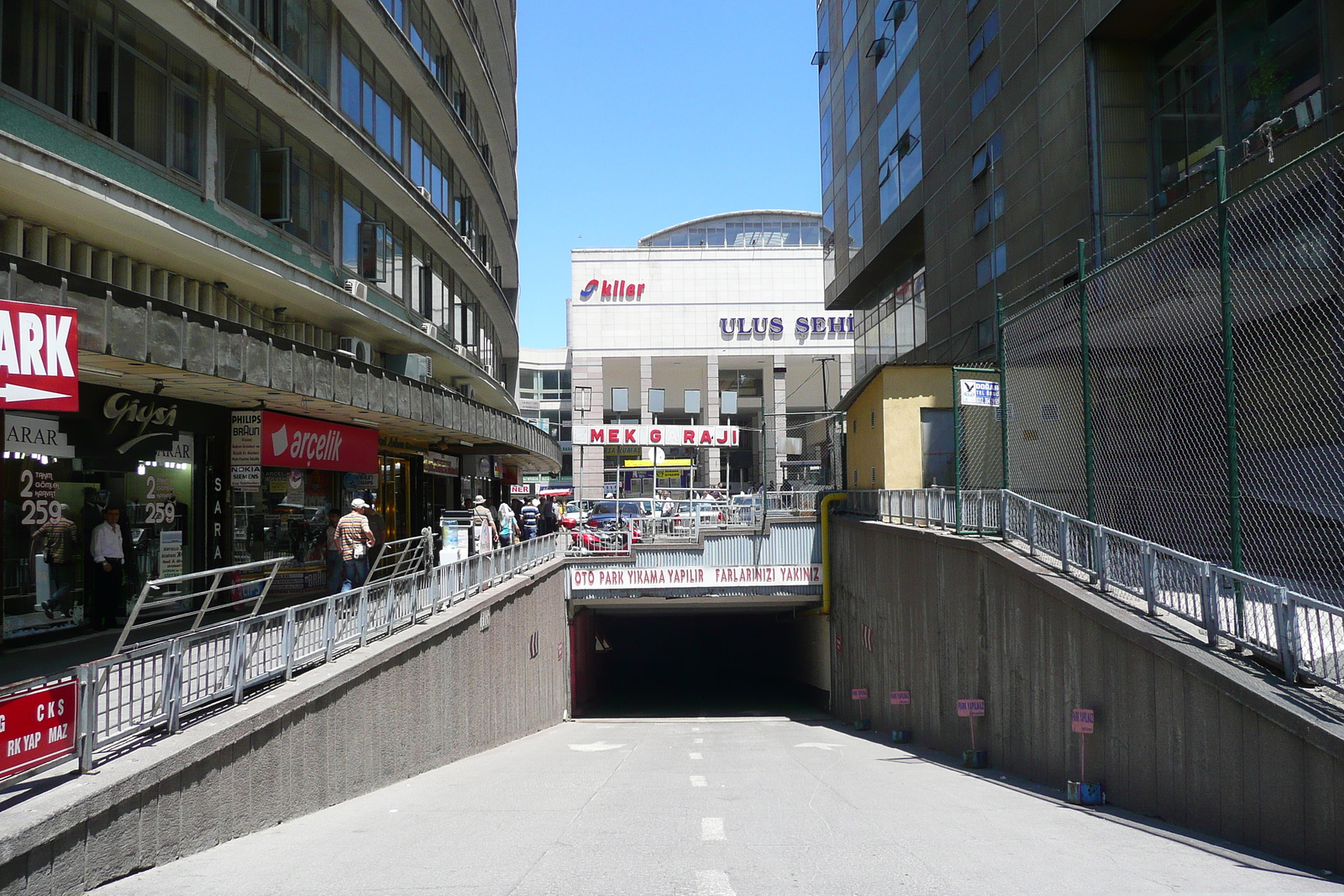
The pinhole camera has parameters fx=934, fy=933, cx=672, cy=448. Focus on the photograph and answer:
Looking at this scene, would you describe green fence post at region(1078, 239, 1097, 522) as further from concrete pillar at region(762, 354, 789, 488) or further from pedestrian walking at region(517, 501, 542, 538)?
concrete pillar at region(762, 354, 789, 488)

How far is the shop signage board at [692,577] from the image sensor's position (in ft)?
82.8

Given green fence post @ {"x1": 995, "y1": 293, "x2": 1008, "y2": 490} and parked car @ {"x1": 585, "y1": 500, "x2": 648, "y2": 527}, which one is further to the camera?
parked car @ {"x1": 585, "y1": 500, "x2": 648, "y2": 527}

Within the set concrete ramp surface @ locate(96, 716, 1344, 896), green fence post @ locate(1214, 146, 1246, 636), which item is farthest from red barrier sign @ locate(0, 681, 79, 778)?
green fence post @ locate(1214, 146, 1246, 636)

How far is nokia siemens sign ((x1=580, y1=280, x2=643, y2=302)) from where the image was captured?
62.8 m

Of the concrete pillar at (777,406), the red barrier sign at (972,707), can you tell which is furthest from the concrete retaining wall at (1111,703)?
the concrete pillar at (777,406)

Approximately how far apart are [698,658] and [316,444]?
24586 millimetres

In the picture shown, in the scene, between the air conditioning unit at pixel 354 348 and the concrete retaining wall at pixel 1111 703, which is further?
the air conditioning unit at pixel 354 348

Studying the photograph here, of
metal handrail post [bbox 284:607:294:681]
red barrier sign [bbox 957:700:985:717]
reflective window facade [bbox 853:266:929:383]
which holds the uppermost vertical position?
reflective window facade [bbox 853:266:929:383]

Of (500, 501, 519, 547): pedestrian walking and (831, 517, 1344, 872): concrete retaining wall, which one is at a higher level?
(500, 501, 519, 547): pedestrian walking

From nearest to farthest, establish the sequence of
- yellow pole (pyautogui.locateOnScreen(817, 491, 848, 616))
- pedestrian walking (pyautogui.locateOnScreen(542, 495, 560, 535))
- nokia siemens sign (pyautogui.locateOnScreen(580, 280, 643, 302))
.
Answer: yellow pole (pyautogui.locateOnScreen(817, 491, 848, 616)), pedestrian walking (pyautogui.locateOnScreen(542, 495, 560, 535)), nokia siemens sign (pyautogui.locateOnScreen(580, 280, 643, 302))

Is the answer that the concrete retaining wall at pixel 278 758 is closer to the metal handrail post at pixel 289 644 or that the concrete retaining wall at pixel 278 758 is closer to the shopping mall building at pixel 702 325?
the metal handrail post at pixel 289 644

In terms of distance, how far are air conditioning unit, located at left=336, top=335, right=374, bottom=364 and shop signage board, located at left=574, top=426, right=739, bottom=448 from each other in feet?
41.1

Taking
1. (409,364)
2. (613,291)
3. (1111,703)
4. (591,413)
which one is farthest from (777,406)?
(1111,703)

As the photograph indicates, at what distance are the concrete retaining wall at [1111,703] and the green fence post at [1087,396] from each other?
1.09 metres
